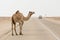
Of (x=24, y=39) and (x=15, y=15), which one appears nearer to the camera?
(x=24, y=39)

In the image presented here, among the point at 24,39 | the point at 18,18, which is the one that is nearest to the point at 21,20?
the point at 18,18

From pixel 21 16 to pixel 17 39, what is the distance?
17.8ft

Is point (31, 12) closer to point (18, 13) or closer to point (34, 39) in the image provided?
point (18, 13)

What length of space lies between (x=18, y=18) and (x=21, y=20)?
32cm

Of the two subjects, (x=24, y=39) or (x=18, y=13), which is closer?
(x=24, y=39)

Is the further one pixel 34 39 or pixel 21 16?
pixel 21 16

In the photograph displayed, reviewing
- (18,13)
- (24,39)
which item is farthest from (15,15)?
(24,39)

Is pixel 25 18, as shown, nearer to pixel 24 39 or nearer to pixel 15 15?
pixel 15 15

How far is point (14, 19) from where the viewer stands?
23562mm

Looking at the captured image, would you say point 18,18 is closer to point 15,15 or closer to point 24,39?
point 15,15

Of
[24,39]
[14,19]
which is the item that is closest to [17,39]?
[24,39]

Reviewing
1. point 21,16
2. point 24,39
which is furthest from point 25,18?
point 24,39

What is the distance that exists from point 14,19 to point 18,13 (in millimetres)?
647

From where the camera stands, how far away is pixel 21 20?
77.8 ft
